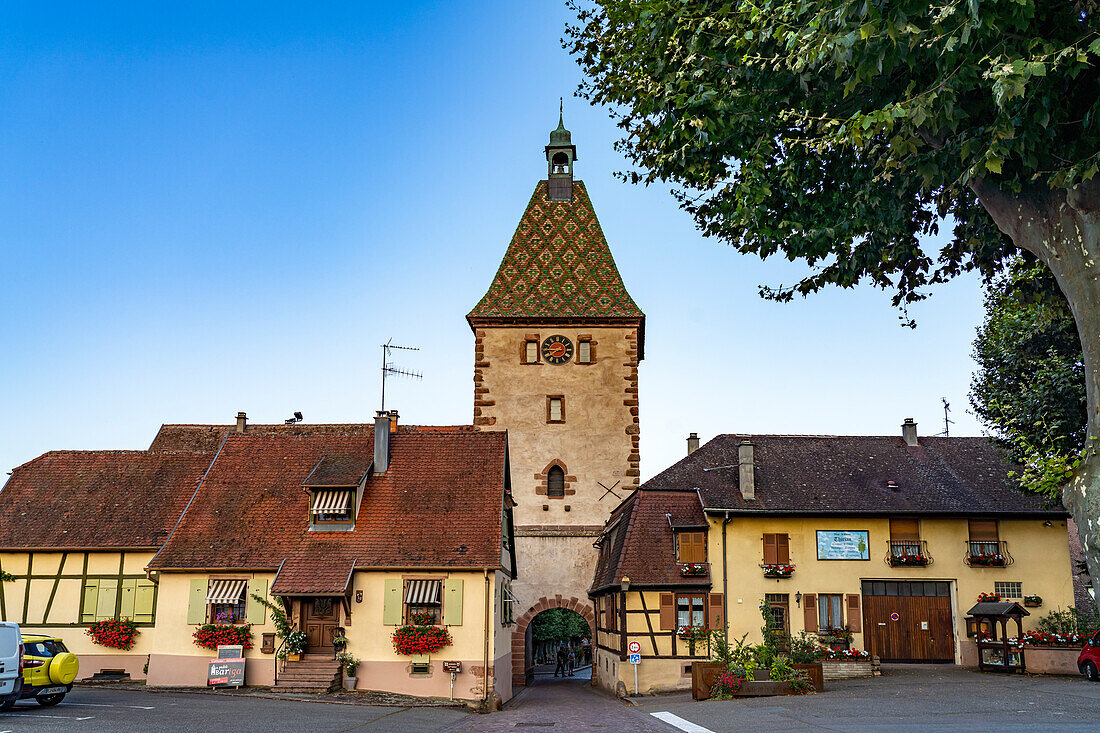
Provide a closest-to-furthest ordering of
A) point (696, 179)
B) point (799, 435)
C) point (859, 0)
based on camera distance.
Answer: point (859, 0) → point (696, 179) → point (799, 435)

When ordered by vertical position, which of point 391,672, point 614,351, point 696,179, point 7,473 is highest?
point 614,351

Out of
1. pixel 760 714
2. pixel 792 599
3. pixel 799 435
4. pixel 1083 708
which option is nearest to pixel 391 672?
pixel 760 714

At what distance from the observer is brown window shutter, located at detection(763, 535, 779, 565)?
1059 inches

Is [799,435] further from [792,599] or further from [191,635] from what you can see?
[191,635]

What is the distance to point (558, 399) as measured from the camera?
112ft

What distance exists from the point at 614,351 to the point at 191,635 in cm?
1827

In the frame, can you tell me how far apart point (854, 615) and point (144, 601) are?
20.2 meters

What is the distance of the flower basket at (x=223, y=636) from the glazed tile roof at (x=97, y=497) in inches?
156

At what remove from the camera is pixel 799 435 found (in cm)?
3184

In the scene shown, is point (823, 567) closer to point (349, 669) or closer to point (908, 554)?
point (908, 554)

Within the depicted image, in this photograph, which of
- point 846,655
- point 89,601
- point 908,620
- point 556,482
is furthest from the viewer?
point 556,482

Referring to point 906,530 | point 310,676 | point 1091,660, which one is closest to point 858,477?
point 906,530

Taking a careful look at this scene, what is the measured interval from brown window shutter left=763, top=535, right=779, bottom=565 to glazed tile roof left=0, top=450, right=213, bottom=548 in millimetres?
17380

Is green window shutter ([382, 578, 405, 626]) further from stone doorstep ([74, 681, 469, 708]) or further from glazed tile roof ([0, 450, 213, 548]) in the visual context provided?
glazed tile roof ([0, 450, 213, 548])
